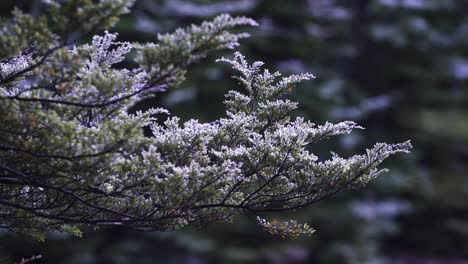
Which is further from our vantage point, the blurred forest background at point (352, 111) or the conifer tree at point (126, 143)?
the blurred forest background at point (352, 111)

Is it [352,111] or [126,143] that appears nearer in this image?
[126,143]

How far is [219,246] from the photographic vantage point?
8805mm

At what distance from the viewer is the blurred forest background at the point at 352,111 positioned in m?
8.70

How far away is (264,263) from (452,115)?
5.02 metres

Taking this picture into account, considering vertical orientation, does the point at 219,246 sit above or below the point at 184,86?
below

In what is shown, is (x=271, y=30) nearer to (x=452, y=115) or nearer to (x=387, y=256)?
(x=452, y=115)

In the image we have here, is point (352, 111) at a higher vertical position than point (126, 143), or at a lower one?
higher

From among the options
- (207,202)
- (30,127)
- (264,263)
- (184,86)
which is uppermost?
(184,86)

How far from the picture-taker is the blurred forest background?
28.5 feet

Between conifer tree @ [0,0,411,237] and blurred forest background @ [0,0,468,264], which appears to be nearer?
conifer tree @ [0,0,411,237]

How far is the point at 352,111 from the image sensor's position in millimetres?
9094

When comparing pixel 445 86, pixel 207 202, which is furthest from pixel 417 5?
pixel 207 202

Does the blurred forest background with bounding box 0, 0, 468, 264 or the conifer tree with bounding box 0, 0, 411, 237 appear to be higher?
the blurred forest background with bounding box 0, 0, 468, 264

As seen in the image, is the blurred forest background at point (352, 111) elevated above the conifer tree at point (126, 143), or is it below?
above
